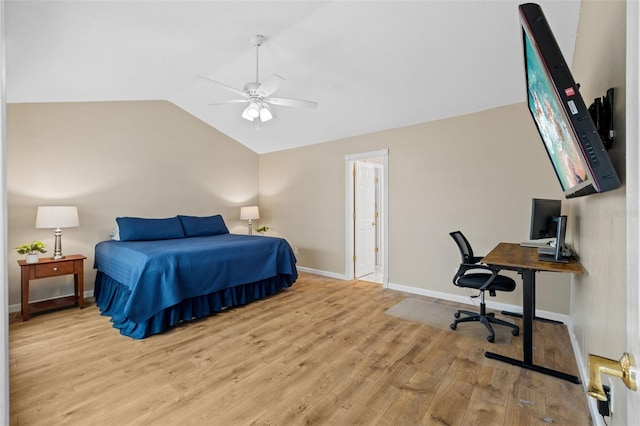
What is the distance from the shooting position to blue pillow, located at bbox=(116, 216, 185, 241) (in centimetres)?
395

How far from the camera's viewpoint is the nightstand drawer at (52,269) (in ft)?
10.5

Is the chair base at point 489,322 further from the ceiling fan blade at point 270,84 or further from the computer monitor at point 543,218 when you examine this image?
the ceiling fan blade at point 270,84

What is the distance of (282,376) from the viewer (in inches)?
83.4

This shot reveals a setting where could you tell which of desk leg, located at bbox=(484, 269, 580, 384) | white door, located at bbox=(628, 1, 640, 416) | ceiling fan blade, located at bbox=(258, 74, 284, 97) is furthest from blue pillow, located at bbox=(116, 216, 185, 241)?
white door, located at bbox=(628, 1, 640, 416)

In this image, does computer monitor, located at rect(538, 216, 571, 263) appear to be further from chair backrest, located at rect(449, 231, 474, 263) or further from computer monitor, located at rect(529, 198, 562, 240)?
chair backrest, located at rect(449, 231, 474, 263)

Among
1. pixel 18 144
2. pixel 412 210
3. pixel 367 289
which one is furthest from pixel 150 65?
pixel 367 289

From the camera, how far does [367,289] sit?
4.29 m

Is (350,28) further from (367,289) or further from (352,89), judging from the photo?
(367,289)

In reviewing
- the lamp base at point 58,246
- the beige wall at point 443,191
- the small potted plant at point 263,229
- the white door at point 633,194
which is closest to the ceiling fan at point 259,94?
the beige wall at point 443,191

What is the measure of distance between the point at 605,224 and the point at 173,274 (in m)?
3.21

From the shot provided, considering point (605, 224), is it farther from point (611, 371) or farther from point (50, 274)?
point (50, 274)

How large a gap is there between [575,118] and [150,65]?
3.66m

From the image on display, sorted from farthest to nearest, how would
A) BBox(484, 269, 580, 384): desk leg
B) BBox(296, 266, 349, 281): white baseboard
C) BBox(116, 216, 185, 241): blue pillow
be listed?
1. BBox(296, 266, 349, 281): white baseboard
2. BBox(116, 216, 185, 241): blue pillow
3. BBox(484, 269, 580, 384): desk leg

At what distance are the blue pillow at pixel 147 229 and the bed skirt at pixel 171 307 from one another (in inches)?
22.9
